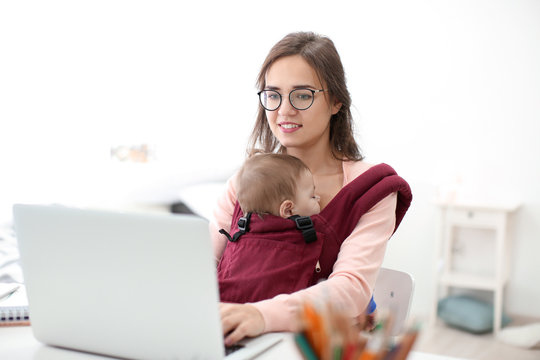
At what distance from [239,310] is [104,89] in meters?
3.27

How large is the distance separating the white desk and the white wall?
2.13m

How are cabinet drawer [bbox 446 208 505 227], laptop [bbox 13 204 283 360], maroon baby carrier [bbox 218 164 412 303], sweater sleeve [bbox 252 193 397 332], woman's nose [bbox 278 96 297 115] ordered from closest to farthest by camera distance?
1. laptop [bbox 13 204 283 360]
2. sweater sleeve [bbox 252 193 397 332]
3. maroon baby carrier [bbox 218 164 412 303]
4. woman's nose [bbox 278 96 297 115]
5. cabinet drawer [bbox 446 208 505 227]

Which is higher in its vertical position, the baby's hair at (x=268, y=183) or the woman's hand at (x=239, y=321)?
the baby's hair at (x=268, y=183)

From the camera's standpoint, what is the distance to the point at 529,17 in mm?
3150

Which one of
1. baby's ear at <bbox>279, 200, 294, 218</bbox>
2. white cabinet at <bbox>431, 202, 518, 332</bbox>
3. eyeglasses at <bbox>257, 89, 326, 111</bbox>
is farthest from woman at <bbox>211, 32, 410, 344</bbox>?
white cabinet at <bbox>431, 202, 518, 332</bbox>

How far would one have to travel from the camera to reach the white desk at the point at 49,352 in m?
0.92

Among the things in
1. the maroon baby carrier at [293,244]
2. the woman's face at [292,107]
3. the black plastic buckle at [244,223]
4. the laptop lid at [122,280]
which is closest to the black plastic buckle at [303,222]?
the maroon baby carrier at [293,244]

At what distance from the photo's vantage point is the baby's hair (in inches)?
48.9

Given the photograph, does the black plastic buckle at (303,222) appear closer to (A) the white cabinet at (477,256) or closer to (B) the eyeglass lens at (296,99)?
(B) the eyeglass lens at (296,99)

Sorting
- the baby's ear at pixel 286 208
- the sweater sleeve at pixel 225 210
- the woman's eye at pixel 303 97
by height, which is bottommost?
the sweater sleeve at pixel 225 210

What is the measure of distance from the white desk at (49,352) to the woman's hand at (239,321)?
0.04 meters

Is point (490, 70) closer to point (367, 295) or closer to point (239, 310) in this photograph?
point (367, 295)

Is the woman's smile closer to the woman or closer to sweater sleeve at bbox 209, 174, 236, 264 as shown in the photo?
the woman

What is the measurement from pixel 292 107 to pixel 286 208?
232 millimetres
